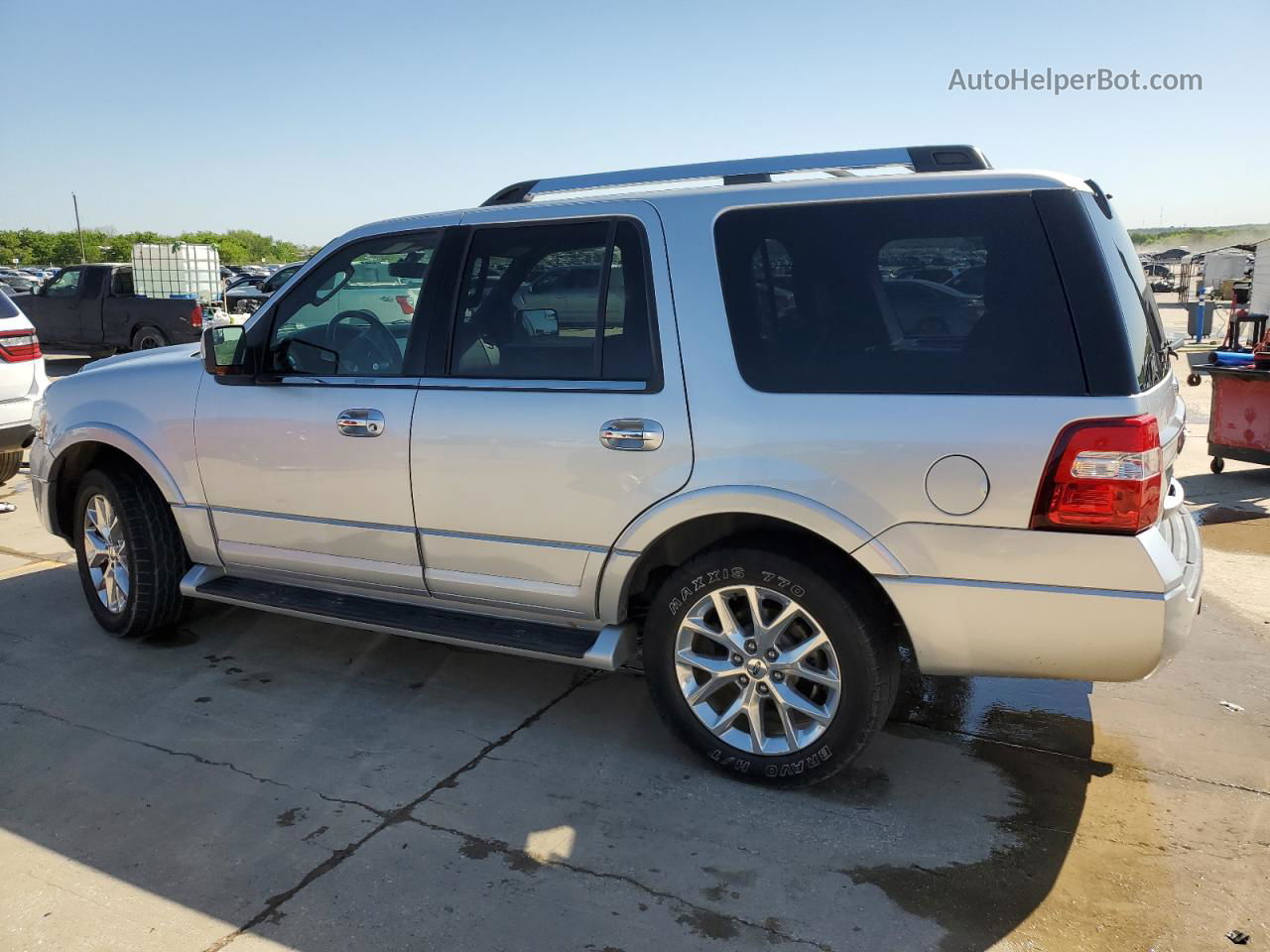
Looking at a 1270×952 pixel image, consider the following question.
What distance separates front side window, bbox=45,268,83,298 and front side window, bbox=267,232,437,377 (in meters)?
15.3

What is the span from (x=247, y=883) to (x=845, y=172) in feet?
9.48

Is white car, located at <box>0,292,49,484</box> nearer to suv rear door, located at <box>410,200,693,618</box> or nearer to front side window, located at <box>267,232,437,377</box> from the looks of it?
front side window, located at <box>267,232,437,377</box>

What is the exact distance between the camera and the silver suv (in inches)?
117

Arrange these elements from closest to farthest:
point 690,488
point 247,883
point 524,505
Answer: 1. point 247,883
2. point 690,488
3. point 524,505

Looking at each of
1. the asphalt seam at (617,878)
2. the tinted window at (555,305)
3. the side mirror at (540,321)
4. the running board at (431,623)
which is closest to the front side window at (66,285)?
the running board at (431,623)

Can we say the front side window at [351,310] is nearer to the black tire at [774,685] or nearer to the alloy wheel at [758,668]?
the black tire at [774,685]

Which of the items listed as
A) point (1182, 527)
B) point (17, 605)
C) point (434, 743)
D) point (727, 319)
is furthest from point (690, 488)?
point (17, 605)

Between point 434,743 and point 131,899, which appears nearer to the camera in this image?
point 131,899

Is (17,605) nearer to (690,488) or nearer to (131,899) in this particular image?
(131,899)

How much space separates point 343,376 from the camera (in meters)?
4.12

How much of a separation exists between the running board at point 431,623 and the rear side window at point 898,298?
3.59 feet

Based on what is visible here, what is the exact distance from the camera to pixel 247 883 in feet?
9.74

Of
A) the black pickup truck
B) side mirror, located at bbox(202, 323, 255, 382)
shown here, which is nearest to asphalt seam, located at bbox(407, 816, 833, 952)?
side mirror, located at bbox(202, 323, 255, 382)

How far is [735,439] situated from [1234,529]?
16.4ft
